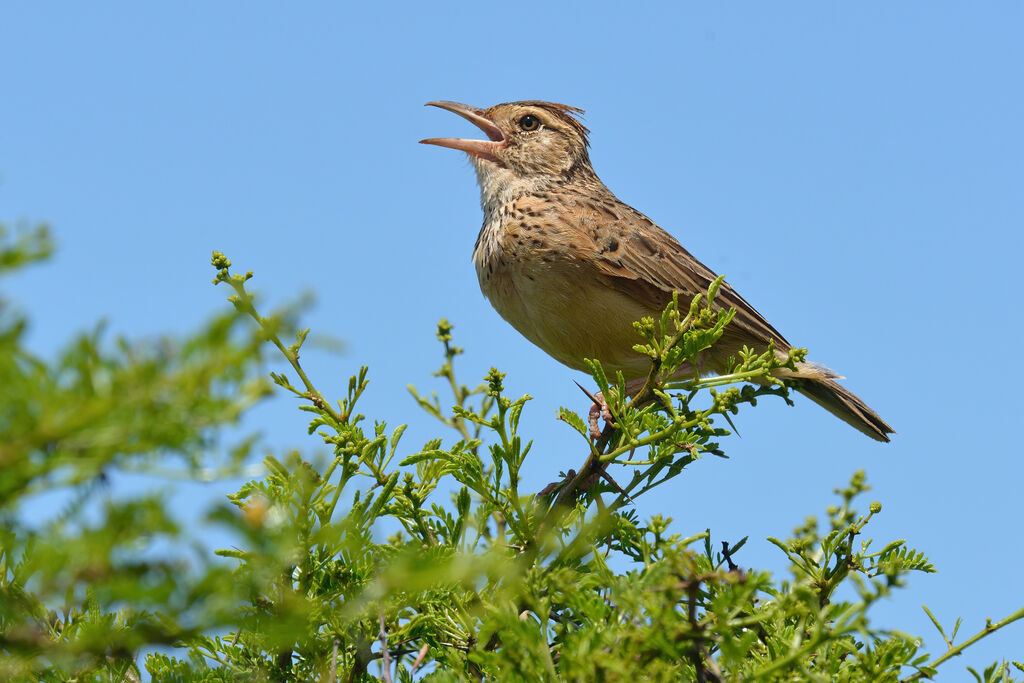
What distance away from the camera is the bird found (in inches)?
205

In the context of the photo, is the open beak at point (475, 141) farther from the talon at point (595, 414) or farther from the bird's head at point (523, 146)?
the talon at point (595, 414)

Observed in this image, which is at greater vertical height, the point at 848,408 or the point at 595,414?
the point at 848,408

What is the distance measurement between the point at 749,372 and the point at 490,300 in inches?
99.4

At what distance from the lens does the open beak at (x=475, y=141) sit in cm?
627

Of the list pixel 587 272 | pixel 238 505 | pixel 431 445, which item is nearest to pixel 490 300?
pixel 587 272

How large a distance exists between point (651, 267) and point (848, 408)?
1.31 metres

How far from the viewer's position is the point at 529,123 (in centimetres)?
687

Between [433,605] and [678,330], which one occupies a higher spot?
[678,330]

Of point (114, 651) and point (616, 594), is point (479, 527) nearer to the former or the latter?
point (616, 594)

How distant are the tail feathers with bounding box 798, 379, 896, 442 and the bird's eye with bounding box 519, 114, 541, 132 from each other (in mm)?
2616

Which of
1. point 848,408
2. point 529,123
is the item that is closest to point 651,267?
point 848,408

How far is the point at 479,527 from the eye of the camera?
11.5 ft

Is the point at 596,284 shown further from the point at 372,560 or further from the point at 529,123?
the point at 372,560

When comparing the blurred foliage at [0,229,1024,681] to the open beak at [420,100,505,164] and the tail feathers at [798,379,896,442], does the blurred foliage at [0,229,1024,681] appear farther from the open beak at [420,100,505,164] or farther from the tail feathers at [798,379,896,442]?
the open beak at [420,100,505,164]
